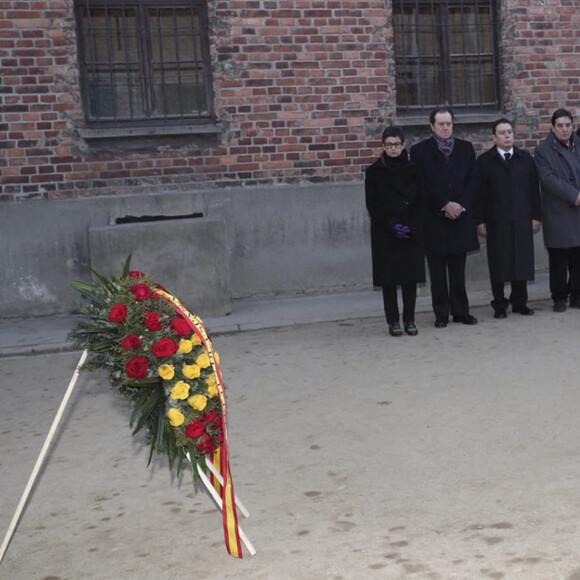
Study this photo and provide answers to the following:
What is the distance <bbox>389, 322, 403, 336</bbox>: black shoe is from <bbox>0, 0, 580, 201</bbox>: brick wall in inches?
107

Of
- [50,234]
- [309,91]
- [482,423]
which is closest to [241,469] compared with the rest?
[482,423]

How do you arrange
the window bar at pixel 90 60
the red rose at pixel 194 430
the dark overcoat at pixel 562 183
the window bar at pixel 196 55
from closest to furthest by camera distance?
the red rose at pixel 194 430
the dark overcoat at pixel 562 183
the window bar at pixel 90 60
the window bar at pixel 196 55

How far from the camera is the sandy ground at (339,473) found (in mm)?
4242

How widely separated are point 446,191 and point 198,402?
547 centimetres

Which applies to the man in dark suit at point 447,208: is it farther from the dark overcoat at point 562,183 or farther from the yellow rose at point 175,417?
the yellow rose at point 175,417

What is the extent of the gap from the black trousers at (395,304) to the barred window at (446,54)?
3.22 m

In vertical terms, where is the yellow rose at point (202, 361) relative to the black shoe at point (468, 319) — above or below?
above

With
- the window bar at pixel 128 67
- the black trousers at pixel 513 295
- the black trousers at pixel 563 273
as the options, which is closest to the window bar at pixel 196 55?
the window bar at pixel 128 67

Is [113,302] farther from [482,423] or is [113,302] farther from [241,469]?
[482,423]

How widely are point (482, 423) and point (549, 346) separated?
88.7 inches

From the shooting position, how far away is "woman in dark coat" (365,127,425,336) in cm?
895

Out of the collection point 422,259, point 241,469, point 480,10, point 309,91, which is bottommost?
point 241,469

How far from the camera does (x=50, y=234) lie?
10633mm

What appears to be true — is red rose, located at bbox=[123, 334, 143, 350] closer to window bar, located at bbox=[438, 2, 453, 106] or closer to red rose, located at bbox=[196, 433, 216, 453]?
red rose, located at bbox=[196, 433, 216, 453]
